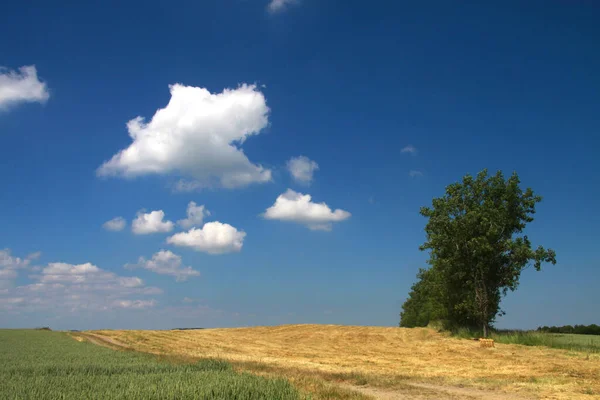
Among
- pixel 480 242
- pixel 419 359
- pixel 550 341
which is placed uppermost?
pixel 480 242

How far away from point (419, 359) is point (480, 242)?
14181 millimetres

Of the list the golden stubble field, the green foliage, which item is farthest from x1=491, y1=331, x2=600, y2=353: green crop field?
the green foliage

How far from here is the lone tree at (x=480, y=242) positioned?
3794 centimetres

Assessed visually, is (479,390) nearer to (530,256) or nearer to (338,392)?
(338,392)

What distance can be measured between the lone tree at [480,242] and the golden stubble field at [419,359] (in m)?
4.78

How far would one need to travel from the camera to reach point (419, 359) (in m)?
27.9

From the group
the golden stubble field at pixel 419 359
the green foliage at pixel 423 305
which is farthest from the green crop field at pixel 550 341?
the green foliage at pixel 423 305

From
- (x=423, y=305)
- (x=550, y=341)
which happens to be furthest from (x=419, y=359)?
(x=423, y=305)

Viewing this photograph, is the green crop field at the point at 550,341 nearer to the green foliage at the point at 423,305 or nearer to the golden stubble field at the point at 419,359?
the golden stubble field at the point at 419,359

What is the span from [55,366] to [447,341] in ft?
97.8

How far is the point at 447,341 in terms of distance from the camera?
37.4 metres

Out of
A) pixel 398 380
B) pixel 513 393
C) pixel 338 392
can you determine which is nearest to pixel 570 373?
pixel 513 393

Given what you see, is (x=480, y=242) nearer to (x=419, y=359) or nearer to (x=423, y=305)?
(x=419, y=359)

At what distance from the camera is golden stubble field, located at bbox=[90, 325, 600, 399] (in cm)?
1731
